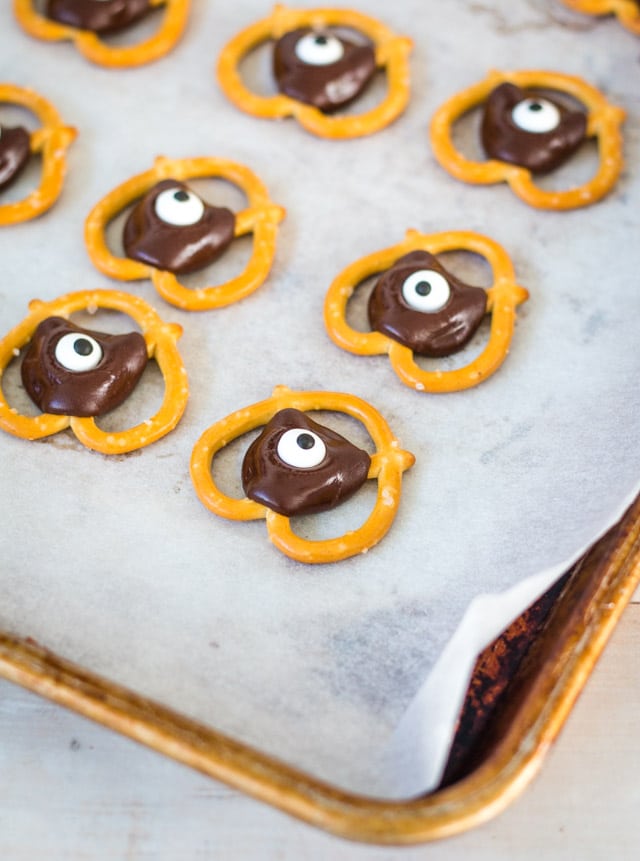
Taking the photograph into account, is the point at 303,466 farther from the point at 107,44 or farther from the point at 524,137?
the point at 107,44

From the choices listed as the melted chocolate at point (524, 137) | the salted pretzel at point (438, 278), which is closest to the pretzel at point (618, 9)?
the melted chocolate at point (524, 137)

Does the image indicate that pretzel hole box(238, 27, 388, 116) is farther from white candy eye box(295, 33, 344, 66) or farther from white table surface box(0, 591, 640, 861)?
white table surface box(0, 591, 640, 861)

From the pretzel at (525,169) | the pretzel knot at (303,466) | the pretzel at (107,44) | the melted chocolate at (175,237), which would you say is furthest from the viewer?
the pretzel at (107,44)

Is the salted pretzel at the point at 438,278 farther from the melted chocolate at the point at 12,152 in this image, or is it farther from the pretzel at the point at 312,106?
the melted chocolate at the point at 12,152

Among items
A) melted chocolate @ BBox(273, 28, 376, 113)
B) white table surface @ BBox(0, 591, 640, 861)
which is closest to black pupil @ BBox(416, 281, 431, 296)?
melted chocolate @ BBox(273, 28, 376, 113)

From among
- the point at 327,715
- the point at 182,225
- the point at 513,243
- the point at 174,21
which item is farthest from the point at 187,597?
the point at 174,21

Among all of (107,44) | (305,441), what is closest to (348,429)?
(305,441)
